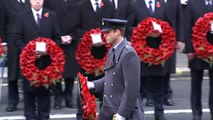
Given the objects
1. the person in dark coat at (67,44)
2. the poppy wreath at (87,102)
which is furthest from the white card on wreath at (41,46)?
the poppy wreath at (87,102)

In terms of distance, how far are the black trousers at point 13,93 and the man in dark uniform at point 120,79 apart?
4.86m

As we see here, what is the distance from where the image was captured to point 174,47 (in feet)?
33.0

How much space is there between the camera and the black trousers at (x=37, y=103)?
9336 millimetres

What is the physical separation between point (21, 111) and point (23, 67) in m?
2.25

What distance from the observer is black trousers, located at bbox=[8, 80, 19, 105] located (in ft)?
37.0

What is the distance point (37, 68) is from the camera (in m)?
9.09

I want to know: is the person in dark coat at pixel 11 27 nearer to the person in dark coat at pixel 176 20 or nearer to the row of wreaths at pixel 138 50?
the row of wreaths at pixel 138 50

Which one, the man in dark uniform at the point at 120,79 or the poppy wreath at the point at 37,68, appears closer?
the man in dark uniform at the point at 120,79

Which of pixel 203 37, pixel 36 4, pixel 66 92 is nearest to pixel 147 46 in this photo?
pixel 203 37

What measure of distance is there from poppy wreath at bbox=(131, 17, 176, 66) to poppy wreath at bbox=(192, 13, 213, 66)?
413mm

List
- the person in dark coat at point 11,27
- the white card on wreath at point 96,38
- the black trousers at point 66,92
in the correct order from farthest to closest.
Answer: the black trousers at point 66,92
the person in dark coat at point 11,27
the white card on wreath at point 96,38

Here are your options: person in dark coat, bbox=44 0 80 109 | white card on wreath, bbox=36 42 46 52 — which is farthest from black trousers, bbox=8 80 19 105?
white card on wreath, bbox=36 42 46 52

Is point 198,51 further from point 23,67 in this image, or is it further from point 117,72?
point 117,72

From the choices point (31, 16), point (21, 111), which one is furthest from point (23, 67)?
point (21, 111)
